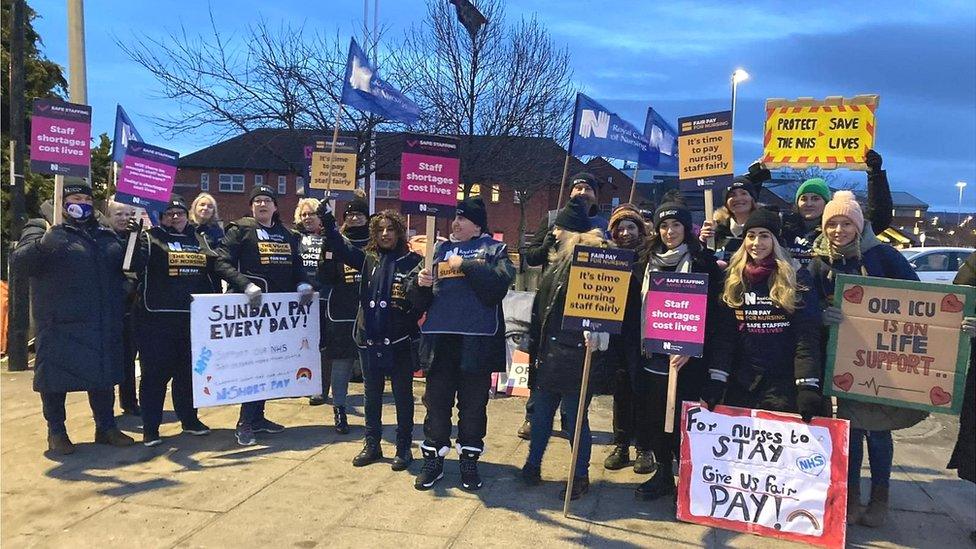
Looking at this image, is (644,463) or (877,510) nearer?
(877,510)

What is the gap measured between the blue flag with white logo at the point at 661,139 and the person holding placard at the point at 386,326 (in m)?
5.06

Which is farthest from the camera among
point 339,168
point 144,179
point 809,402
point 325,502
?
point 339,168

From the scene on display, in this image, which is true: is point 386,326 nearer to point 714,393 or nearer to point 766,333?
point 714,393

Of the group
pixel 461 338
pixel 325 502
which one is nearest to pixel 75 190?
pixel 325 502

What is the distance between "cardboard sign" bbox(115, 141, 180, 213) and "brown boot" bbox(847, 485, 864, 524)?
5.67 metres

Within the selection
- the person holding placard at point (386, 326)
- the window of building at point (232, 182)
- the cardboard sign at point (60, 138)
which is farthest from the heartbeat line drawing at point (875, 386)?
the window of building at point (232, 182)

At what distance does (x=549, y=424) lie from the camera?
466 cm

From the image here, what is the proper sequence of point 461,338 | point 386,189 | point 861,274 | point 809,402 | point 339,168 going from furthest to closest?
point 386,189 → point 339,168 → point 461,338 → point 861,274 → point 809,402

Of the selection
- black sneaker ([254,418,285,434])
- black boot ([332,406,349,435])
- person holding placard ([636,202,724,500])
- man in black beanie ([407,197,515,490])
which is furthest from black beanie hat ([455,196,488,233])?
black sneaker ([254,418,285,434])

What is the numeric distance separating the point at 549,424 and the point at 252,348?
267 cm

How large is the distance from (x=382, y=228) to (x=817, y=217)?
10.9ft

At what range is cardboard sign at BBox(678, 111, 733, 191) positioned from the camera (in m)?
5.53

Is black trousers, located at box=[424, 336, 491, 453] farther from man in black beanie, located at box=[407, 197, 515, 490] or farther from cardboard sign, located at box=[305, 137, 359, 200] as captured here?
cardboard sign, located at box=[305, 137, 359, 200]

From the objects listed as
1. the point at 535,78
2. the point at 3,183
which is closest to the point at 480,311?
the point at 535,78
